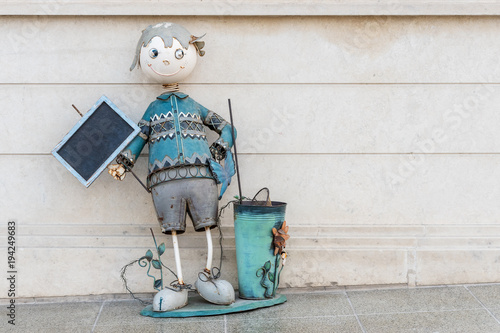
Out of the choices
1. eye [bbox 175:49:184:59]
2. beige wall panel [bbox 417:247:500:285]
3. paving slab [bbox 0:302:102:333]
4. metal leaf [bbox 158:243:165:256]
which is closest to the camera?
A: paving slab [bbox 0:302:102:333]

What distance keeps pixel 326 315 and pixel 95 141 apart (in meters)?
2.03

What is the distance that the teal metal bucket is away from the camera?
4.94m

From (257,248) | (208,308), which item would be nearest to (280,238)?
(257,248)

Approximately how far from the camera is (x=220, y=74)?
17.2 ft

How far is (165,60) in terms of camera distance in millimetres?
4844

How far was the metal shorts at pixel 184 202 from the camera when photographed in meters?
4.88

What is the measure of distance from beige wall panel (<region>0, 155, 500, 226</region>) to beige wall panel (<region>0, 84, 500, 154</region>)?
0.10 metres

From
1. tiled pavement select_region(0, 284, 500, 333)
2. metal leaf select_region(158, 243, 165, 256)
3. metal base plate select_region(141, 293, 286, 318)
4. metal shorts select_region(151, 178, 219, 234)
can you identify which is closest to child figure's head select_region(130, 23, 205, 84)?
metal shorts select_region(151, 178, 219, 234)

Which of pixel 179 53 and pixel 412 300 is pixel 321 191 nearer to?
pixel 412 300

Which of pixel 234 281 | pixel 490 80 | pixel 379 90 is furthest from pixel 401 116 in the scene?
pixel 234 281

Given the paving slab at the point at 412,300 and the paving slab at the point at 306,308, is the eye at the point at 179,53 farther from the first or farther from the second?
the paving slab at the point at 412,300
